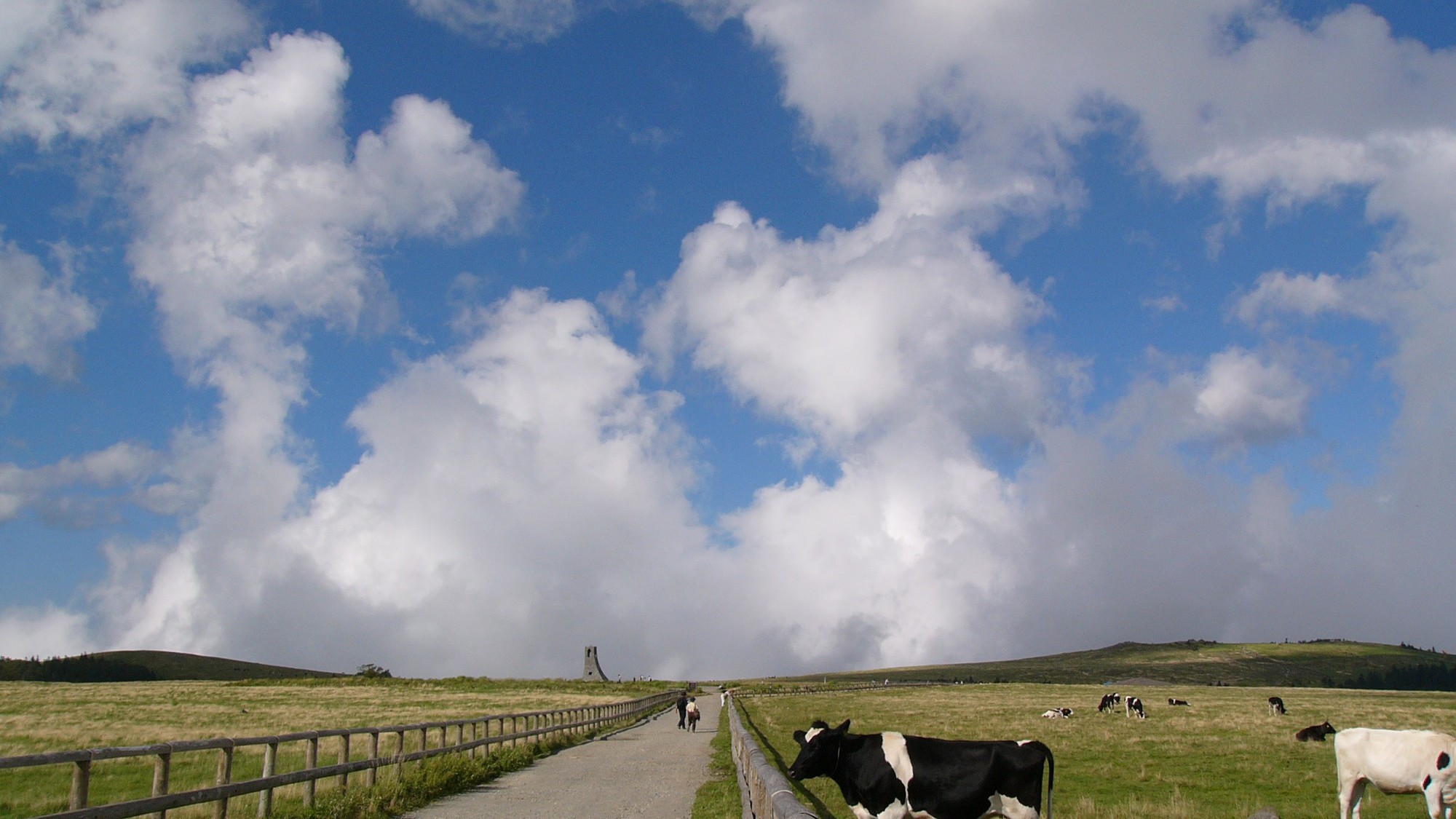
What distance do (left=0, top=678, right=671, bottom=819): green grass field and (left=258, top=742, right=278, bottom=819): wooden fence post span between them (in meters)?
0.24

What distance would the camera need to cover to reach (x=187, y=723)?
37188 millimetres

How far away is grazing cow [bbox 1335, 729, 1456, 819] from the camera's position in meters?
13.5

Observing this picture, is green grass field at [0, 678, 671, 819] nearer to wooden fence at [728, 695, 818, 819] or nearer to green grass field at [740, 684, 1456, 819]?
wooden fence at [728, 695, 818, 819]

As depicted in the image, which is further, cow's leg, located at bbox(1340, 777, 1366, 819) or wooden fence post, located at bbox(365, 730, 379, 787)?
wooden fence post, located at bbox(365, 730, 379, 787)

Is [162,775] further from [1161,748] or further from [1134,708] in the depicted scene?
[1134,708]

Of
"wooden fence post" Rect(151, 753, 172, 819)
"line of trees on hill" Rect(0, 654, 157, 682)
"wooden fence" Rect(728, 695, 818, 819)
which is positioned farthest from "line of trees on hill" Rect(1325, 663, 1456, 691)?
"line of trees on hill" Rect(0, 654, 157, 682)

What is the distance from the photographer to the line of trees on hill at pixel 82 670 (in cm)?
16662

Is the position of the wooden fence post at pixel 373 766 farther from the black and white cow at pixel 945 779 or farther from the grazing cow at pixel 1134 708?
the grazing cow at pixel 1134 708

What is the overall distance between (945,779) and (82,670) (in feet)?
722

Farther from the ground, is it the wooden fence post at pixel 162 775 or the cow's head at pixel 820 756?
the wooden fence post at pixel 162 775

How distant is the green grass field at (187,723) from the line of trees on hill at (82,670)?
11375 cm

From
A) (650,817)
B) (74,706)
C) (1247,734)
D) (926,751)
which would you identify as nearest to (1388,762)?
(926,751)

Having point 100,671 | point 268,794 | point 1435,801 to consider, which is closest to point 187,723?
point 268,794

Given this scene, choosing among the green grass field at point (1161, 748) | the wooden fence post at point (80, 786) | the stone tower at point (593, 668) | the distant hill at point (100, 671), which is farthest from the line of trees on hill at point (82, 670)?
the wooden fence post at point (80, 786)
